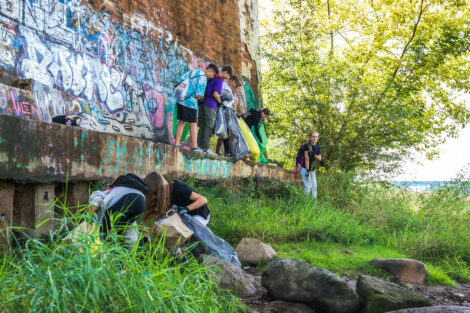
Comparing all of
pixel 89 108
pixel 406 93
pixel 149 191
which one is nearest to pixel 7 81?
pixel 89 108

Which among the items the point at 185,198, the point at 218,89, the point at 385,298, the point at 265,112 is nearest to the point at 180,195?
the point at 185,198

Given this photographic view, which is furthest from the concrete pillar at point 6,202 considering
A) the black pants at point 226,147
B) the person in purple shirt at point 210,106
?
the black pants at point 226,147

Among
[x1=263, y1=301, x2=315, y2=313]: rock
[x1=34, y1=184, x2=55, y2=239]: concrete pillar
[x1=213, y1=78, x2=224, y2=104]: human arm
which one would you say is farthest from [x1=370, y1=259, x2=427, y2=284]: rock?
[x1=213, y1=78, x2=224, y2=104]: human arm

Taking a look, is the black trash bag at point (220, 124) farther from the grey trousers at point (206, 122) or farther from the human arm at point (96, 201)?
the human arm at point (96, 201)

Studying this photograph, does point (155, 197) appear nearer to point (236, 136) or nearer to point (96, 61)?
point (96, 61)

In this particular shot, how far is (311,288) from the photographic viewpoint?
3705mm

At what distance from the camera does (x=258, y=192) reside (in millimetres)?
8203

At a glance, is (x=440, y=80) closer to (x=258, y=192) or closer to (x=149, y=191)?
(x=258, y=192)

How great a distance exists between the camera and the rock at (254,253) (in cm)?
482

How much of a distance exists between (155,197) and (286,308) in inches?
58.7

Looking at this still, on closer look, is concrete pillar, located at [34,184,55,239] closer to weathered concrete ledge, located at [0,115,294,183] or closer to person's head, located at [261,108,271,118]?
weathered concrete ledge, located at [0,115,294,183]

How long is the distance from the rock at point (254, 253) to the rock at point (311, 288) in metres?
0.93

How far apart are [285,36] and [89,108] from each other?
6979 mm

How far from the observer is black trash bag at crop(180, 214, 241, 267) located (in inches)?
167
